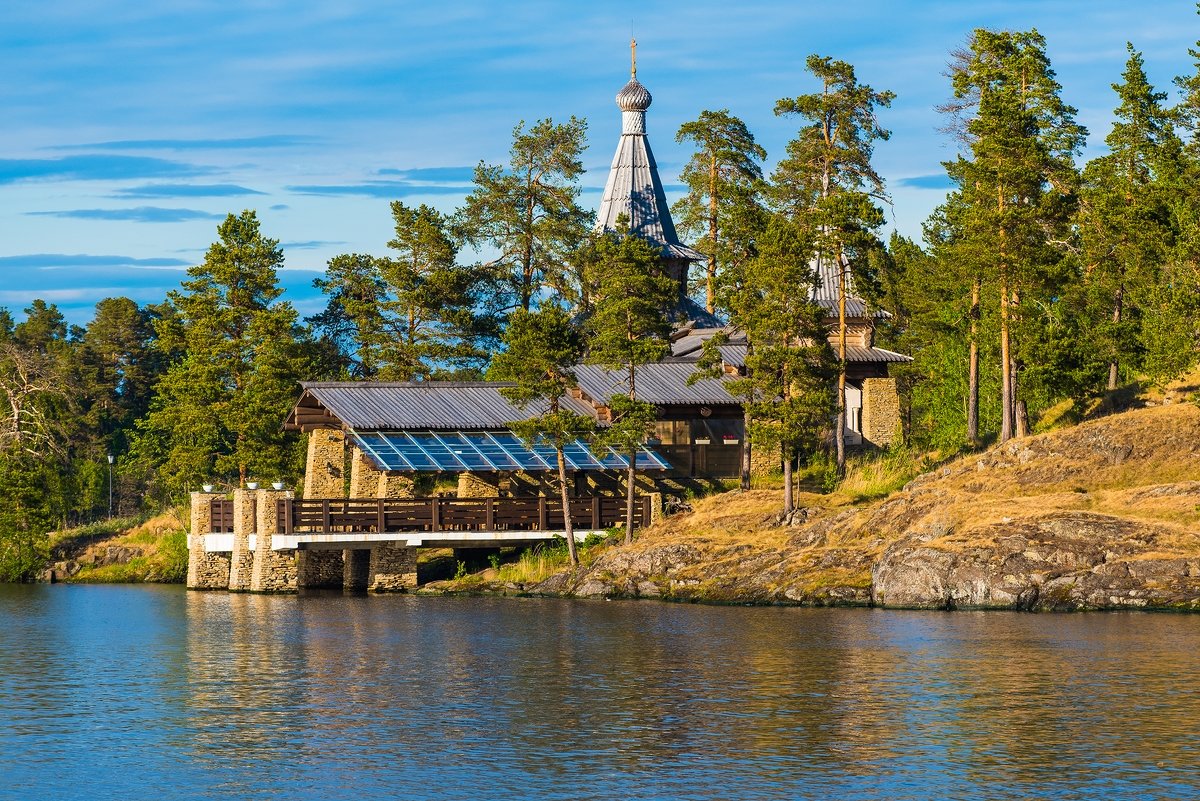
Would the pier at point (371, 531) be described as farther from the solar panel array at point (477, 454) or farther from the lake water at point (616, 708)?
the lake water at point (616, 708)

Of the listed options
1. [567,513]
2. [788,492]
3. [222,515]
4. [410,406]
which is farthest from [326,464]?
[788,492]

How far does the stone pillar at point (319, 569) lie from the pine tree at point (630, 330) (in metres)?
12.3

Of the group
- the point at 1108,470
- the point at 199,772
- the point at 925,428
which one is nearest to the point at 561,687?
the point at 199,772

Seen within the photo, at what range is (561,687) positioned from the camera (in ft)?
117

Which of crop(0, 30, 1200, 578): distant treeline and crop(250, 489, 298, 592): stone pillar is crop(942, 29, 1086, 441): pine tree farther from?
crop(250, 489, 298, 592): stone pillar

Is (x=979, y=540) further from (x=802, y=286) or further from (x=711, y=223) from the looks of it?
(x=711, y=223)

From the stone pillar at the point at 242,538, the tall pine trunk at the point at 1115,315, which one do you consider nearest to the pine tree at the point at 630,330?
the stone pillar at the point at 242,538

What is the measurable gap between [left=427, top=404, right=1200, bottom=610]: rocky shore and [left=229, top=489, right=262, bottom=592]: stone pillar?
25.8ft

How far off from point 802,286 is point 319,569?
22.2m

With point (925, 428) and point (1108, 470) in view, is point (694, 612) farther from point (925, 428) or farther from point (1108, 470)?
point (925, 428)

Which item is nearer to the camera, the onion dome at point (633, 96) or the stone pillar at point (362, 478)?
the stone pillar at point (362, 478)

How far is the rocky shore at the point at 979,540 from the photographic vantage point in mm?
47844

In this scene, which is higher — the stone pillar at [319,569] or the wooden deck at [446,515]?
the wooden deck at [446,515]

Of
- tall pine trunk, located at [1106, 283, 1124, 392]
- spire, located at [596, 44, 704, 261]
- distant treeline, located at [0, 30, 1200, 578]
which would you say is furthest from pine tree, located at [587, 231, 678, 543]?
spire, located at [596, 44, 704, 261]
